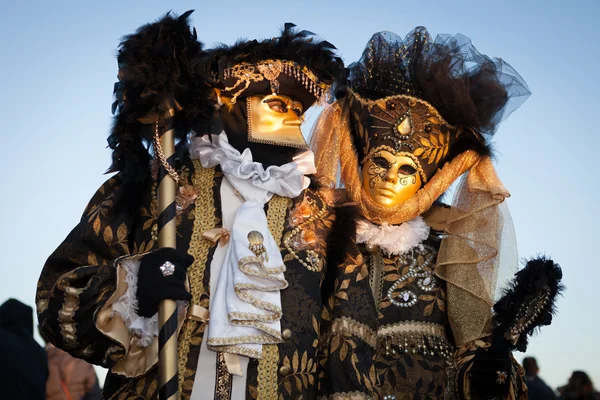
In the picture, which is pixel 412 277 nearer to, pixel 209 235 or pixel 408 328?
pixel 408 328

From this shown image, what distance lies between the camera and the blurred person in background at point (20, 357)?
4617 millimetres

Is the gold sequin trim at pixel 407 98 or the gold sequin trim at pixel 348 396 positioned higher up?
the gold sequin trim at pixel 407 98

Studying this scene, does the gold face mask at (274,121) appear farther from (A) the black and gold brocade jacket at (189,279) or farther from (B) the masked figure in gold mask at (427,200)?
(B) the masked figure in gold mask at (427,200)

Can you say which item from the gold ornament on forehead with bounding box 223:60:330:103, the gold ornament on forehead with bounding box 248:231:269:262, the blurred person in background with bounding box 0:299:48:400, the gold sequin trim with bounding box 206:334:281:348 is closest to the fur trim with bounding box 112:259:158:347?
the gold sequin trim with bounding box 206:334:281:348

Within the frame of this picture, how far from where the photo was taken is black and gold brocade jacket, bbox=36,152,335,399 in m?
3.72

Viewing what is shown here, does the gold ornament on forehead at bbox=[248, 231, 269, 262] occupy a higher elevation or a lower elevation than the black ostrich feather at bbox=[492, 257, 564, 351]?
→ higher

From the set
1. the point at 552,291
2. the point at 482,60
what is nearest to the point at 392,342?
the point at 552,291

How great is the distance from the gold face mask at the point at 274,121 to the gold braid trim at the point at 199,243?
A: 0.25 m

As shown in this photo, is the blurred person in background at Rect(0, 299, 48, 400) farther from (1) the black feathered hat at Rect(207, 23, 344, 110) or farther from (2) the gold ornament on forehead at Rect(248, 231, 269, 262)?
(1) the black feathered hat at Rect(207, 23, 344, 110)

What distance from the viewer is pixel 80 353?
12.4 feet

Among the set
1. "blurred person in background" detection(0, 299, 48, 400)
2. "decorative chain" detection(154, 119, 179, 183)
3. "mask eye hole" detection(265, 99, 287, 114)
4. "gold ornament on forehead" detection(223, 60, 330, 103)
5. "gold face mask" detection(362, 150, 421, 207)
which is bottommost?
"blurred person in background" detection(0, 299, 48, 400)

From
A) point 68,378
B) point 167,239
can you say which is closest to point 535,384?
point 68,378

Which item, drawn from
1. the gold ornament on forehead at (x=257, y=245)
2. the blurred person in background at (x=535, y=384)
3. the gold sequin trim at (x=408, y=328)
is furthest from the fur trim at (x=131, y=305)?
the blurred person in background at (x=535, y=384)

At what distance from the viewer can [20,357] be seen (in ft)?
15.6
